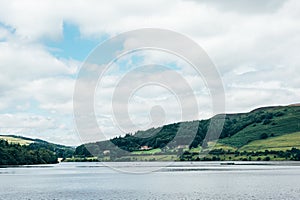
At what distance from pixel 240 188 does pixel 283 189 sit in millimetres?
9345

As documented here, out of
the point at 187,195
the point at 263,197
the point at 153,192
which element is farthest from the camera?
the point at 153,192

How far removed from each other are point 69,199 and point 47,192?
624 inches

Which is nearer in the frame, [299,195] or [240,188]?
[299,195]

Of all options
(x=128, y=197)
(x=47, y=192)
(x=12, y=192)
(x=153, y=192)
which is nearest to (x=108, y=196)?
(x=128, y=197)

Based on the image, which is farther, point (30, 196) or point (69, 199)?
point (30, 196)

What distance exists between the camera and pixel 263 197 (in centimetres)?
8169

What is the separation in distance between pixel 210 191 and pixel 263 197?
15673 millimetres

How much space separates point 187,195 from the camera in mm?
87312

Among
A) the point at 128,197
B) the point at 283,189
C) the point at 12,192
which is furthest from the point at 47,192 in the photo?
the point at 283,189

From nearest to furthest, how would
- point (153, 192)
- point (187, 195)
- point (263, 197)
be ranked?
point (263, 197), point (187, 195), point (153, 192)

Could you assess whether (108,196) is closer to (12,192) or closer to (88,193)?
(88,193)

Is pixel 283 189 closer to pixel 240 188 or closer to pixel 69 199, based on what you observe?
pixel 240 188

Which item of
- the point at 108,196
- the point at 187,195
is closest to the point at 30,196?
the point at 108,196

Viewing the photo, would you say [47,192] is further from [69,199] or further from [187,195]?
[187,195]
